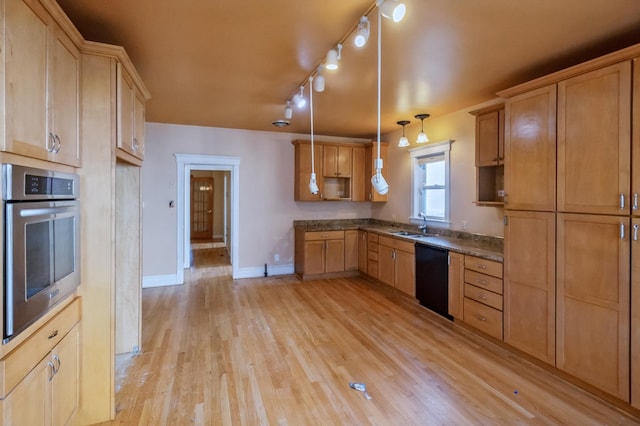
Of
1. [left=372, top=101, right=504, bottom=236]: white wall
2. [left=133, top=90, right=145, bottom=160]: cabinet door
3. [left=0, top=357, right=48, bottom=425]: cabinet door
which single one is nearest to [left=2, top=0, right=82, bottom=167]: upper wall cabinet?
[left=133, top=90, right=145, bottom=160]: cabinet door

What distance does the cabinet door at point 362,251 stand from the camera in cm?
530

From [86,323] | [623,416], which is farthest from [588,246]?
[86,323]

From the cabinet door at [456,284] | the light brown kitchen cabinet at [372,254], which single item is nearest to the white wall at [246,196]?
the light brown kitchen cabinet at [372,254]

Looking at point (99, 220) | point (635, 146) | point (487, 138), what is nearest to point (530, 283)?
point (635, 146)

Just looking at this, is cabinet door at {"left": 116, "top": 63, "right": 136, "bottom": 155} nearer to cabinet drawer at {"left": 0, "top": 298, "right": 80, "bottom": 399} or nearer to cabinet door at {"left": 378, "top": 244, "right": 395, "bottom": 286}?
cabinet drawer at {"left": 0, "top": 298, "right": 80, "bottom": 399}

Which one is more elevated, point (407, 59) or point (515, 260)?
point (407, 59)

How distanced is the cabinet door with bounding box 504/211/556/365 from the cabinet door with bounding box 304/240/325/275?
2.93 meters

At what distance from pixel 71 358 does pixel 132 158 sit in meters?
1.39

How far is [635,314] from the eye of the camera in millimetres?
2033

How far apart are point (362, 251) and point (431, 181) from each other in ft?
5.31

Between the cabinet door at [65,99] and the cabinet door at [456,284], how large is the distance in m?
3.41

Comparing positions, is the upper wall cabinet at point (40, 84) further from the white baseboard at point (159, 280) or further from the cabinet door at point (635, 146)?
the white baseboard at point (159, 280)

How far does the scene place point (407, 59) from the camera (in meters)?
2.62

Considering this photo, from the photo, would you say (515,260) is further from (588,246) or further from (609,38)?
(609,38)
